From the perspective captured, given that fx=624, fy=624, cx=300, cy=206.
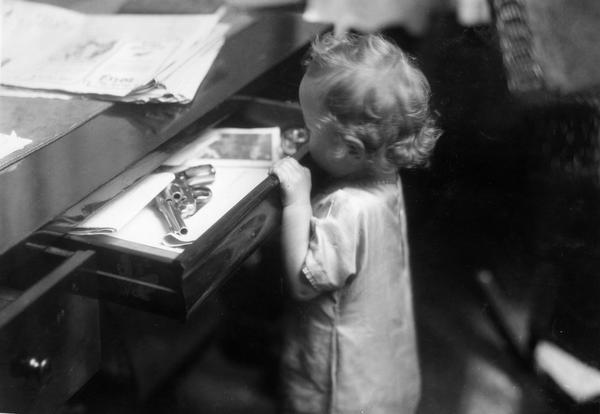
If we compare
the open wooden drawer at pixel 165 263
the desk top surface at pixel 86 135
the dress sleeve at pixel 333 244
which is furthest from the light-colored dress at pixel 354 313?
the desk top surface at pixel 86 135

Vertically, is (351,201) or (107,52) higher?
(107,52)

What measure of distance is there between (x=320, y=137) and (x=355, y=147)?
45mm

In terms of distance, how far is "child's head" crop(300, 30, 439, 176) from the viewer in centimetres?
71

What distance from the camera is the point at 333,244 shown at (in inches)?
29.3

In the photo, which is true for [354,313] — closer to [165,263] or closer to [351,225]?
[351,225]

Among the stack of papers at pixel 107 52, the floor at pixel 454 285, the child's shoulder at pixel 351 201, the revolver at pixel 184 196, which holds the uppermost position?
the stack of papers at pixel 107 52

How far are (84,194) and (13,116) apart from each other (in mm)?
186

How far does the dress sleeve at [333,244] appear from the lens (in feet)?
2.44

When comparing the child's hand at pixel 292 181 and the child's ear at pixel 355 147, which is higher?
the child's ear at pixel 355 147

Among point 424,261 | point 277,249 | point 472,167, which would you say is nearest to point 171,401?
point 277,249

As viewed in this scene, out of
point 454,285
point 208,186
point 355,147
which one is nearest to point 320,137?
point 355,147

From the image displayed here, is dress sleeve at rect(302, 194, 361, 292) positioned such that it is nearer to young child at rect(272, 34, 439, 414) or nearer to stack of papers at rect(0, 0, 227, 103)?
young child at rect(272, 34, 439, 414)

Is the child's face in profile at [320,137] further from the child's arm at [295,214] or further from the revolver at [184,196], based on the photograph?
the revolver at [184,196]

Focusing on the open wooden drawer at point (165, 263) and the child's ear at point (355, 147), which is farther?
the child's ear at point (355, 147)
